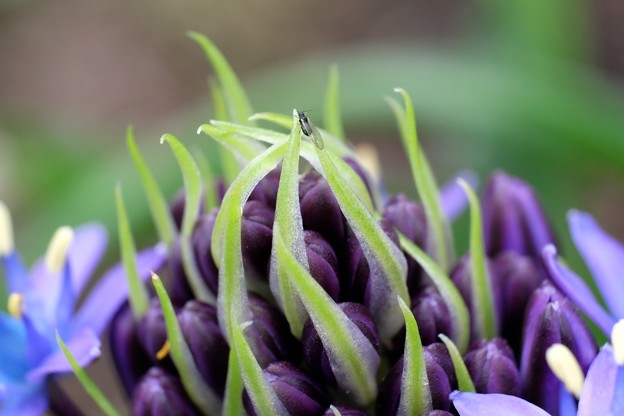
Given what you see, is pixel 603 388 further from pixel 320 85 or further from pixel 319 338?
pixel 320 85

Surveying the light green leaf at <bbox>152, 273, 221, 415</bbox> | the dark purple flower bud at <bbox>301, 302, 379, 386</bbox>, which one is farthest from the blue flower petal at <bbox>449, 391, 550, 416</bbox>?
the light green leaf at <bbox>152, 273, 221, 415</bbox>

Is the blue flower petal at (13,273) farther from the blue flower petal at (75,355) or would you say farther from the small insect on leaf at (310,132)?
the small insect on leaf at (310,132)

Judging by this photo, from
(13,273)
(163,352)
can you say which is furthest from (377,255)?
(13,273)

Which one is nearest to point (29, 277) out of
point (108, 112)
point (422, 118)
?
point (422, 118)

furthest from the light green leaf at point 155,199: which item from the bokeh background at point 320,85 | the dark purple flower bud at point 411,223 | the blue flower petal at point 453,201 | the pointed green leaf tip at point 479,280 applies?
the bokeh background at point 320,85

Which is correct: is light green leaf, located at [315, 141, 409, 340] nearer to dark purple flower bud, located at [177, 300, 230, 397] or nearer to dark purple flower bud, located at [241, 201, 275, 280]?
dark purple flower bud, located at [241, 201, 275, 280]

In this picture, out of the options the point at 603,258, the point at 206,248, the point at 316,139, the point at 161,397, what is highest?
the point at 316,139
